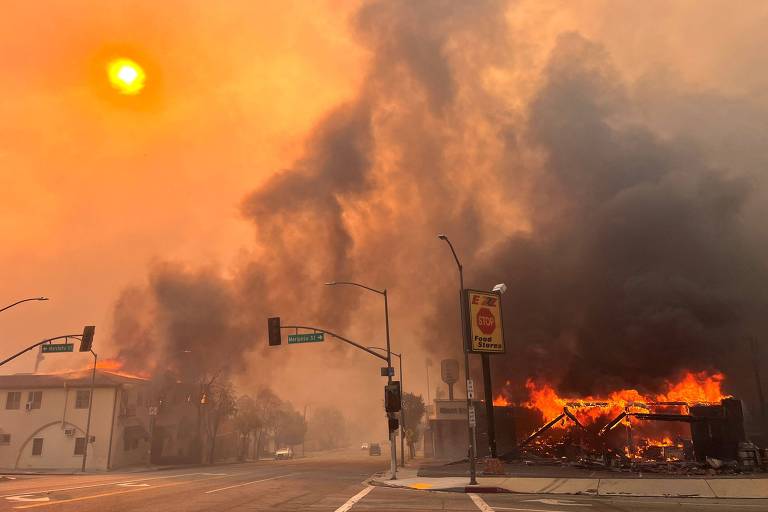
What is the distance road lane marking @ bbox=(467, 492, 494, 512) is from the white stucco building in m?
39.7

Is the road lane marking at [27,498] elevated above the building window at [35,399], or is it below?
below

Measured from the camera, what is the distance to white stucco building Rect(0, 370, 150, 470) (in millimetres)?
46125

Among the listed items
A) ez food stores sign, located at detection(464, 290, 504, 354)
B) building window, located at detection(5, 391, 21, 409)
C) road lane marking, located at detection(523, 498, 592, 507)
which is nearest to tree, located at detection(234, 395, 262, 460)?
building window, located at detection(5, 391, 21, 409)

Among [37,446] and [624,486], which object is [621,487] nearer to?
[624,486]

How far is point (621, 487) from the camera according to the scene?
1747 cm

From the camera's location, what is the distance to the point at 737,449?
976 inches

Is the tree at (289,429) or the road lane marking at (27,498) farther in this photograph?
the tree at (289,429)

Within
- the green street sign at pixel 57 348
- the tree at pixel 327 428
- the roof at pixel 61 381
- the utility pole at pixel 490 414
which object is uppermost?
the green street sign at pixel 57 348

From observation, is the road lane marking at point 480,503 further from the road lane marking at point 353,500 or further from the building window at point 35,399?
the building window at point 35,399

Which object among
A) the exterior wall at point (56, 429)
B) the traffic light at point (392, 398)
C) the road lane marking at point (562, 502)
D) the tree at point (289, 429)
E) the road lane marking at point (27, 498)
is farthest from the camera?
the tree at point (289, 429)

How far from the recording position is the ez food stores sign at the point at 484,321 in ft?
83.9

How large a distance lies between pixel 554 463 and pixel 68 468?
40088 mm

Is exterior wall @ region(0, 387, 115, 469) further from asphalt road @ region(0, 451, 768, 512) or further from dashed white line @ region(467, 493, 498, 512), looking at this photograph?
dashed white line @ region(467, 493, 498, 512)

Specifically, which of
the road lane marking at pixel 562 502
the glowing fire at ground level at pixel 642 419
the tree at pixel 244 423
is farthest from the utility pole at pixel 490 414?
the tree at pixel 244 423
